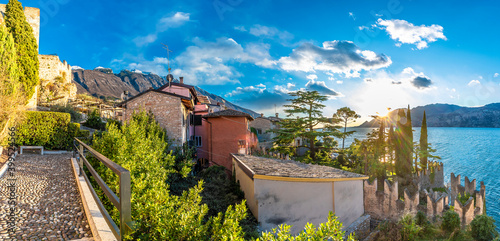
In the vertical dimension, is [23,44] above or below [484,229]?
above

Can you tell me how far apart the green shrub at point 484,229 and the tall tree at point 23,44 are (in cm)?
3152

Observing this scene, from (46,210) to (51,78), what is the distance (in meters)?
47.5

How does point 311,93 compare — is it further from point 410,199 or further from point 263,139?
point 410,199

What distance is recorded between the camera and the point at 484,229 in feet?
34.7

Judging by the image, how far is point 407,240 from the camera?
36.0 ft

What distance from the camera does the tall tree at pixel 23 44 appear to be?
66.0 ft

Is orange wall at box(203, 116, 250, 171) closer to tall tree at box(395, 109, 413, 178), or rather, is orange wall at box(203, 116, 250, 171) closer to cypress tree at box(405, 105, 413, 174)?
tall tree at box(395, 109, 413, 178)

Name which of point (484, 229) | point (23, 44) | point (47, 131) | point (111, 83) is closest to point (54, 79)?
point (23, 44)

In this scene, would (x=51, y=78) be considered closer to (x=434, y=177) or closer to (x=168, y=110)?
(x=168, y=110)

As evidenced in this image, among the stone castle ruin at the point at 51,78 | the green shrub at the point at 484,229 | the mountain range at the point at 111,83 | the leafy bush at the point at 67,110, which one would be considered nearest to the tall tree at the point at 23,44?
the leafy bush at the point at 67,110

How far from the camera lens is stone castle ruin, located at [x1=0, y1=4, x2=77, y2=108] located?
102ft

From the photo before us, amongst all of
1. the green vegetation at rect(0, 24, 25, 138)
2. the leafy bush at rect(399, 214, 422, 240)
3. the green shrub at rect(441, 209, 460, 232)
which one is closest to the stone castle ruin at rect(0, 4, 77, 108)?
A: the green vegetation at rect(0, 24, 25, 138)

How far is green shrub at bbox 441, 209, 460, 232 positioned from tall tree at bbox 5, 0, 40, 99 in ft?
100

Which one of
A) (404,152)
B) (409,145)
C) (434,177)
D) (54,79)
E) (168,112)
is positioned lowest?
(434,177)
